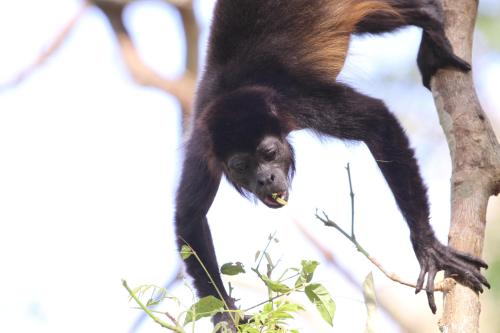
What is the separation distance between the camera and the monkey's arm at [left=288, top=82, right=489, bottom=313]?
3.83 meters

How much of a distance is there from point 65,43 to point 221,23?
12.7 ft

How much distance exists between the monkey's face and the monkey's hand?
815mm

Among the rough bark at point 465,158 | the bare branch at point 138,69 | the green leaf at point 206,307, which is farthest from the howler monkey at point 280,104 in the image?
the bare branch at point 138,69

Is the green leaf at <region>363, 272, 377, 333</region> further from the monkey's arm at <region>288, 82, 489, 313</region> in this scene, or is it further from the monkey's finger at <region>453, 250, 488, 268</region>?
the monkey's arm at <region>288, 82, 489, 313</region>

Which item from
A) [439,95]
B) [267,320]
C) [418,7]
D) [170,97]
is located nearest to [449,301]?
[267,320]

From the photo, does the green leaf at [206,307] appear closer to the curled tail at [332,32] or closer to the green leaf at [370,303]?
the green leaf at [370,303]

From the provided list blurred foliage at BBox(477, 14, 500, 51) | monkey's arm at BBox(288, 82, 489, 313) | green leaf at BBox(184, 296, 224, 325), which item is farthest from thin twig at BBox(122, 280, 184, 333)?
blurred foliage at BBox(477, 14, 500, 51)

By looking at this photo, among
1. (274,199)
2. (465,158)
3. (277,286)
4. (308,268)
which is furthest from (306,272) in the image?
(274,199)

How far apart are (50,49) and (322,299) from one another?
6210 mm

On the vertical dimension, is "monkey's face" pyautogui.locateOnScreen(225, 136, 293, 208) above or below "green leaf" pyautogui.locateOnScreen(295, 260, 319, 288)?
above

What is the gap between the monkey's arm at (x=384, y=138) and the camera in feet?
12.6

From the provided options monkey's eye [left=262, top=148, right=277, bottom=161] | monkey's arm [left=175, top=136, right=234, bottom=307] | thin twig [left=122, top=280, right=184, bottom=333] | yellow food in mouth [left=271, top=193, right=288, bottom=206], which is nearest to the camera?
thin twig [left=122, top=280, right=184, bottom=333]

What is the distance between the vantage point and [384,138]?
13.9 ft

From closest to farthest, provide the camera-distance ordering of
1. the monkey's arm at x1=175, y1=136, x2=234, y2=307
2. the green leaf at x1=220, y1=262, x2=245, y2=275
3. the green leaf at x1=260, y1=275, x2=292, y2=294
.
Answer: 1. the green leaf at x1=260, y1=275, x2=292, y2=294
2. the green leaf at x1=220, y1=262, x2=245, y2=275
3. the monkey's arm at x1=175, y1=136, x2=234, y2=307
